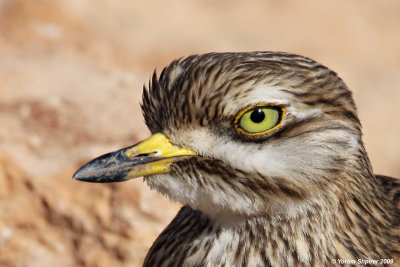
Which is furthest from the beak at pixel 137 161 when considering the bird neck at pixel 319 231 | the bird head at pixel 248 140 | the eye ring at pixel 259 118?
the bird neck at pixel 319 231

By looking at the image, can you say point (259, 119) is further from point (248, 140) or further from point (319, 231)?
point (319, 231)

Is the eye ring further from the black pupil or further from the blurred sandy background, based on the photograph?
the blurred sandy background

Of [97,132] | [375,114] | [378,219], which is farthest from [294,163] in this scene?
[375,114]

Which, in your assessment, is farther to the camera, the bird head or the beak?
the beak

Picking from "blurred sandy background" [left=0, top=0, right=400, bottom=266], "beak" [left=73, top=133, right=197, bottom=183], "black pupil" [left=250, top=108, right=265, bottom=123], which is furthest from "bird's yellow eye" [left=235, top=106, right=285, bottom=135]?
"blurred sandy background" [left=0, top=0, right=400, bottom=266]

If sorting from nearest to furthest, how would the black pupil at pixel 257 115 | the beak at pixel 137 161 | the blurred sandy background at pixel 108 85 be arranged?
1. the black pupil at pixel 257 115
2. the beak at pixel 137 161
3. the blurred sandy background at pixel 108 85

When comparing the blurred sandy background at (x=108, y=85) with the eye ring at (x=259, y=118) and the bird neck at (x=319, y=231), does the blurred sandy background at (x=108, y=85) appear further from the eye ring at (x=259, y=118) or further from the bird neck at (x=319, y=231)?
the eye ring at (x=259, y=118)

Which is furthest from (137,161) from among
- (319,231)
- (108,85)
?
(108,85)
